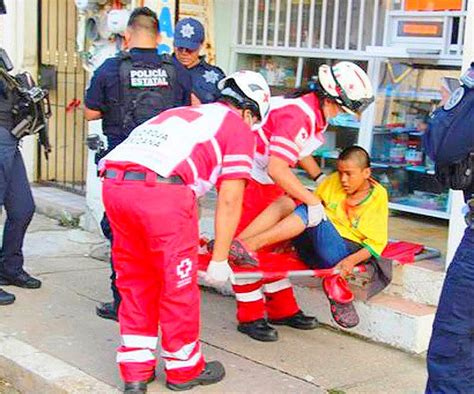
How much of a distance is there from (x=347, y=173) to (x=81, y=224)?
3.54 meters

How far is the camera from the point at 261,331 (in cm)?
546

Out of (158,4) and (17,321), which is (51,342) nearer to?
(17,321)

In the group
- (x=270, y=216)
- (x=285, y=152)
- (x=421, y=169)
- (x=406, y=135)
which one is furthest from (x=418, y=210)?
(x=285, y=152)

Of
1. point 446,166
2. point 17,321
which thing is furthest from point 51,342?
point 446,166

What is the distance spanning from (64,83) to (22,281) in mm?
3578

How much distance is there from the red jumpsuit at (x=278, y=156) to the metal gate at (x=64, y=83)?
13.3 ft

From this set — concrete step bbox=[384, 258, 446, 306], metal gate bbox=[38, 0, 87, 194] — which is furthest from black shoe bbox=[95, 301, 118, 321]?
metal gate bbox=[38, 0, 87, 194]

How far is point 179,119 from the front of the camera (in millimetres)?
4395

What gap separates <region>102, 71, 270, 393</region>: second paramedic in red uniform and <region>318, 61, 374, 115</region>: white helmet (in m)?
0.84

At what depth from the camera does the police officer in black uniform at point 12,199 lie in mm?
5953

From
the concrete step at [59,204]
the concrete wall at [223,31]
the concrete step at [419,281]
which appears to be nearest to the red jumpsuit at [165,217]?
the concrete step at [419,281]

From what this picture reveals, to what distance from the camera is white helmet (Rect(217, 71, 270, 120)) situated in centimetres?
459

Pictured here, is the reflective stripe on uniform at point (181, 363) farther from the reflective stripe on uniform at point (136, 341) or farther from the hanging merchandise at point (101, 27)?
the hanging merchandise at point (101, 27)

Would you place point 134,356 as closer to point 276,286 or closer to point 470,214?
point 276,286
